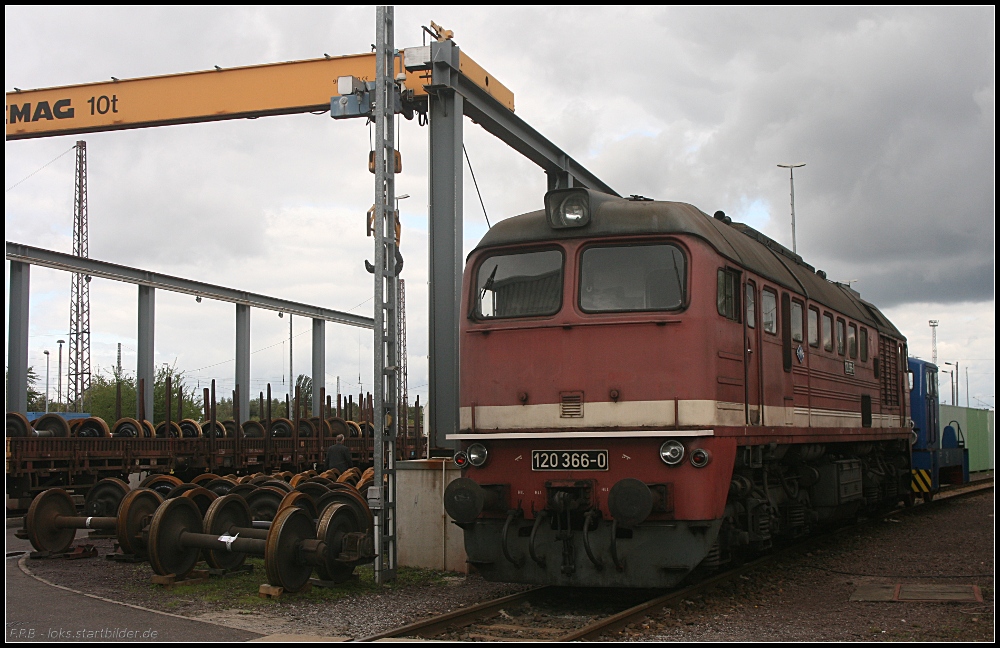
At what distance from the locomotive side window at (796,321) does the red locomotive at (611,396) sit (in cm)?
110

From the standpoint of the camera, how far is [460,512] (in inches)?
346

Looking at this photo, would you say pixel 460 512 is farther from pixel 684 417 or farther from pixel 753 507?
pixel 753 507

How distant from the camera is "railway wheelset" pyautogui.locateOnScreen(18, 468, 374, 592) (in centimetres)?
953

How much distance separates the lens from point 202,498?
11141 millimetres

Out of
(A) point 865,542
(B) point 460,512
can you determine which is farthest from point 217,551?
(A) point 865,542

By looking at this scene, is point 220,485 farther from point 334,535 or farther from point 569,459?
point 569,459

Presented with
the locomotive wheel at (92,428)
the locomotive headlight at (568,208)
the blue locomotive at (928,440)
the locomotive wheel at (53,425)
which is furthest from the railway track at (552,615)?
the locomotive wheel at (53,425)

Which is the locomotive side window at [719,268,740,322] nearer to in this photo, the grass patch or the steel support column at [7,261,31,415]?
the grass patch

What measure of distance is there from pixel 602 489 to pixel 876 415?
8.78m

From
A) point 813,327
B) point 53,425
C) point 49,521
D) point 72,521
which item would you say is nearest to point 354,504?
point 72,521

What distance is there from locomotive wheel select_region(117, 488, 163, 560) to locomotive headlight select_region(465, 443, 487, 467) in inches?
169

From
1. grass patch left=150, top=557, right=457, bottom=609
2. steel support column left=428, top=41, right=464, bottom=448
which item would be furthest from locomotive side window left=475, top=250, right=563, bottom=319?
grass patch left=150, top=557, right=457, bottom=609

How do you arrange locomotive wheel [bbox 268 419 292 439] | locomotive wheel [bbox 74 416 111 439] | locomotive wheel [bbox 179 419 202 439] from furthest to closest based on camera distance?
locomotive wheel [bbox 268 419 292 439], locomotive wheel [bbox 179 419 202 439], locomotive wheel [bbox 74 416 111 439]

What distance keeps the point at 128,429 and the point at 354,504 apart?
15.1 m
